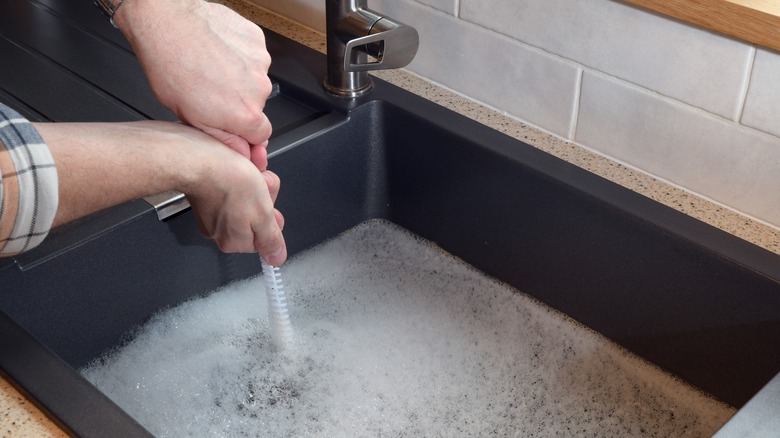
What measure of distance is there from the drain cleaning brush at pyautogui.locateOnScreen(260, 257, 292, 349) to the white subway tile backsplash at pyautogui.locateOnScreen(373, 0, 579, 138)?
1.19 ft

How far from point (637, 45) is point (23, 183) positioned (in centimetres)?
63

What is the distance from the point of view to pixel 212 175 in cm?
77

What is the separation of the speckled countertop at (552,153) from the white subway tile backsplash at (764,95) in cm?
10

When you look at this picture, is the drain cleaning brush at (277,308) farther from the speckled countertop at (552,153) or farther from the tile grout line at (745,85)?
the tile grout line at (745,85)

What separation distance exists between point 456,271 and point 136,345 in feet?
Answer: 1.26

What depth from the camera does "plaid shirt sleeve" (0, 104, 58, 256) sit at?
24.5 inches

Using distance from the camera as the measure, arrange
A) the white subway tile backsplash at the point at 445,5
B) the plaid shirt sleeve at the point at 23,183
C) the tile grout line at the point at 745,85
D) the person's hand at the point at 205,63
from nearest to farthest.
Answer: the plaid shirt sleeve at the point at 23,183
the person's hand at the point at 205,63
the tile grout line at the point at 745,85
the white subway tile backsplash at the point at 445,5

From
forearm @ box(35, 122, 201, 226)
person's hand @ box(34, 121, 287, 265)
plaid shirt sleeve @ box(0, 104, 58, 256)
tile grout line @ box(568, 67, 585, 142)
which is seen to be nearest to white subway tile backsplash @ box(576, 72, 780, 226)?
tile grout line @ box(568, 67, 585, 142)

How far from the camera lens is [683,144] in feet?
3.19

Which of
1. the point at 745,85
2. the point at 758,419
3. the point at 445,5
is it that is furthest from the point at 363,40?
the point at 758,419

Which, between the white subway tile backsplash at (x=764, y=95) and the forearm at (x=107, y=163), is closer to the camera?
the forearm at (x=107, y=163)

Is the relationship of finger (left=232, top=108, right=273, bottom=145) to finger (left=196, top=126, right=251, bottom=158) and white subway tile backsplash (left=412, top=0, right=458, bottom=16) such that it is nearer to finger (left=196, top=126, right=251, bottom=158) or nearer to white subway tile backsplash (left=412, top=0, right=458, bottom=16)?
finger (left=196, top=126, right=251, bottom=158)

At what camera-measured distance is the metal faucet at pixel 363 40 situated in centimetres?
104

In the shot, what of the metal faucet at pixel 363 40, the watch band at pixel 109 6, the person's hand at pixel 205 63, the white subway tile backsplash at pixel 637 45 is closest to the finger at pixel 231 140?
the person's hand at pixel 205 63
